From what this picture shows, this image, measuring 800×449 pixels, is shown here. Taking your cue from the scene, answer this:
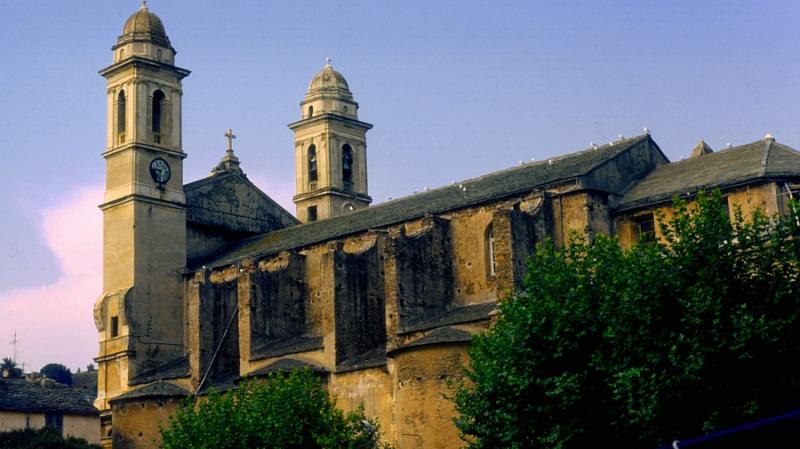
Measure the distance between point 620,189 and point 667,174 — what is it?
1.88 m

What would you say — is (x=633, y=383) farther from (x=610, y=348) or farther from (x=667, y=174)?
(x=667, y=174)

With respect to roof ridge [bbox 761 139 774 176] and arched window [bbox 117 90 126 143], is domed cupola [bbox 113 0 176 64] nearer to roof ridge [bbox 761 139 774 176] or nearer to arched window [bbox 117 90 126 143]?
arched window [bbox 117 90 126 143]

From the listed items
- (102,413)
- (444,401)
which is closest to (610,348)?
(444,401)

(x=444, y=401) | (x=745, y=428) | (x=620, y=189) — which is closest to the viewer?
(x=745, y=428)

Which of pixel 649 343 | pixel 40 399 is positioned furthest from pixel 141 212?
pixel 649 343

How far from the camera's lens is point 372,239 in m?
53.9

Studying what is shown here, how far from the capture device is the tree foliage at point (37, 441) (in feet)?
216

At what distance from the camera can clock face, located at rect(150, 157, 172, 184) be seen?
64.1 metres

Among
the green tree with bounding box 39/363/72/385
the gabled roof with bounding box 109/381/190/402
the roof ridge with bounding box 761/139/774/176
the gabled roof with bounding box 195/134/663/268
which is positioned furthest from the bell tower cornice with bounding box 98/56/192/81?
the green tree with bounding box 39/363/72/385

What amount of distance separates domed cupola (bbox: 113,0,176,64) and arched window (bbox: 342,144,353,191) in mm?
12336

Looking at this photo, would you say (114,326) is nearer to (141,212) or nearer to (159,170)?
(141,212)

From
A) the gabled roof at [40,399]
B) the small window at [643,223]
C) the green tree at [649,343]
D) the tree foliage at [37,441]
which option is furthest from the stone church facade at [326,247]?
the gabled roof at [40,399]

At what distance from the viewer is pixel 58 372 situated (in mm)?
151375

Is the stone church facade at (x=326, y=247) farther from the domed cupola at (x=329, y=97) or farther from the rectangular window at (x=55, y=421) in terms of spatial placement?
the rectangular window at (x=55, y=421)
